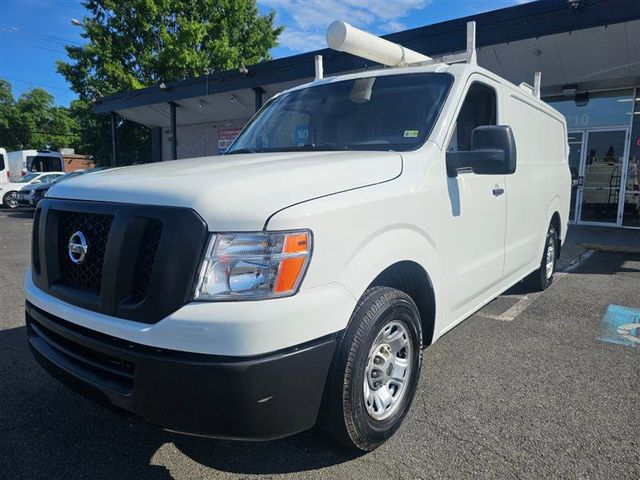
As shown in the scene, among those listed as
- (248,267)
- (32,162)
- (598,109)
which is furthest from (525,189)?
(32,162)

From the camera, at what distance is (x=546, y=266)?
5703 mm

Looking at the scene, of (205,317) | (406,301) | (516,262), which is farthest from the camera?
(516,262)

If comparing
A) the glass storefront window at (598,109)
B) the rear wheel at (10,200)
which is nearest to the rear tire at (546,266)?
the glass storefront window at (598,109)

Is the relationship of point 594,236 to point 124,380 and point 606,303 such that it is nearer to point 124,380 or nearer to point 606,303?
point 606,303

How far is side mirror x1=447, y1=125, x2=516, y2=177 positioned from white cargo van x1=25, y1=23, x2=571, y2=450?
0.04ft

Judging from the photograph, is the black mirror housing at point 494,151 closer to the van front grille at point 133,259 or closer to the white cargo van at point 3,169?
the van front grille at point 133,259

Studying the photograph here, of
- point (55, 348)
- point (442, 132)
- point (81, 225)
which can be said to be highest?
point (442, 132)

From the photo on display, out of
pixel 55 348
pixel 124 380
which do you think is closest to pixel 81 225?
pixel 55 348

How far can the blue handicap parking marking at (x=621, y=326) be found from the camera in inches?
164

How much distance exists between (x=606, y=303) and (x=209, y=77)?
44.3ft

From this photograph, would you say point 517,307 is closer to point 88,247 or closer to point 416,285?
point 416,285

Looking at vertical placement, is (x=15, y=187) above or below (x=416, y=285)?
below

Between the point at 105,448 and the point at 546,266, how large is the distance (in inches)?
199

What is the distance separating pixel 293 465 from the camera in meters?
2.41
